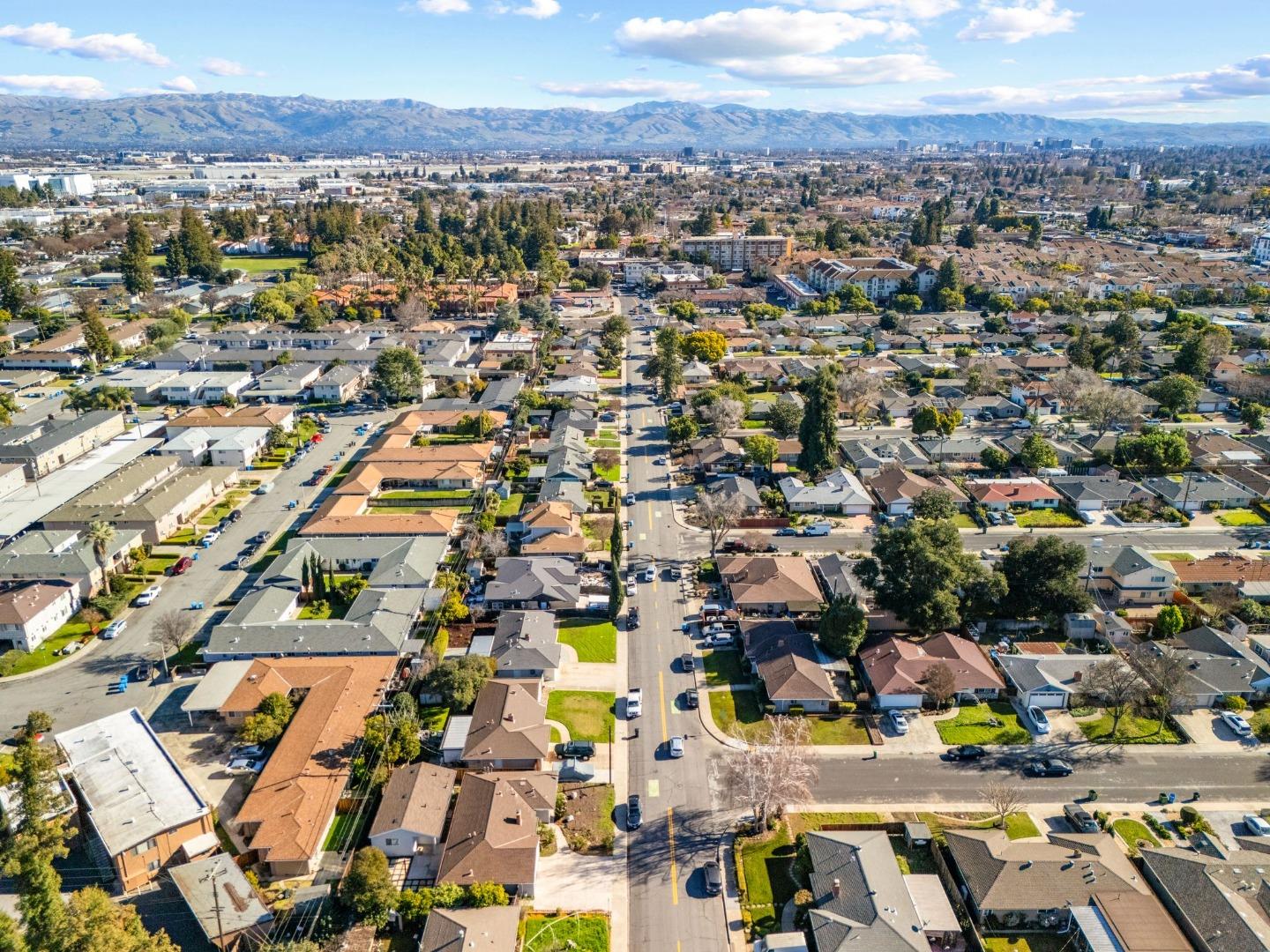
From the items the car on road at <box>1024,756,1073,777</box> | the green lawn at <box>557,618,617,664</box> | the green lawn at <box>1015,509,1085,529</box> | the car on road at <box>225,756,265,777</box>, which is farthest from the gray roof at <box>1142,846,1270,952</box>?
the car on road at <box>225,756,265,777</box>

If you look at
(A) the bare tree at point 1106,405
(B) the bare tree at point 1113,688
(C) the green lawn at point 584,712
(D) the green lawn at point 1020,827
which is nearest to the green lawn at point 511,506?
(C) the green lawn at point 584,712

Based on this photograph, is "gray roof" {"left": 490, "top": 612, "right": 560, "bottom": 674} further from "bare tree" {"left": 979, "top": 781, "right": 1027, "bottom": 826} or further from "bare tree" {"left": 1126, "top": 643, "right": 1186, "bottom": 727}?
"bare tree" {"left": 1126, "top": 643, "right": 1186, "bottom": 727}

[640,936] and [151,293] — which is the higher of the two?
[151,293]

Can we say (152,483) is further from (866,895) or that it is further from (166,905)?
(866,895)

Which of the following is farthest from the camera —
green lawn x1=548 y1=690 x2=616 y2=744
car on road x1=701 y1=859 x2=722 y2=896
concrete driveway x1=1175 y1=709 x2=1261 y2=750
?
green lawn x1=548 y1=690 x2=616 y2=744

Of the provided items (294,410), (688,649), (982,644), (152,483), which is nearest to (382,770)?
(688,649)

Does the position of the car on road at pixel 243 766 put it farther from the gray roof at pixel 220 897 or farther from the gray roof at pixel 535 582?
A: the gray roof at pixel 535 582
